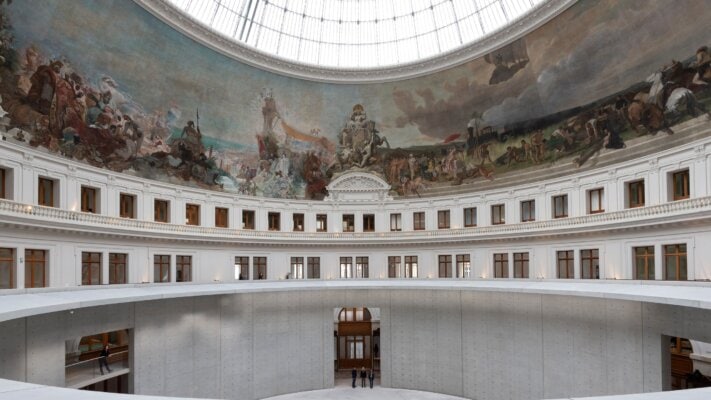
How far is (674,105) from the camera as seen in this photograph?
27828 millimetres

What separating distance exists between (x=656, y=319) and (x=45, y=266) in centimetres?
3232

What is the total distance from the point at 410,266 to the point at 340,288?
9.66 metres

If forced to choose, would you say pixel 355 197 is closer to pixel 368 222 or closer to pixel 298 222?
pixel 368 222

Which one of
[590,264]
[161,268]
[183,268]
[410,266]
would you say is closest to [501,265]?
[590,264]

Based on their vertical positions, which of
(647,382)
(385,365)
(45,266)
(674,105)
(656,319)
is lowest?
(385,365)

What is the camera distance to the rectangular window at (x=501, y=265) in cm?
3775

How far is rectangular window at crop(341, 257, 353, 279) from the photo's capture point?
44.0m

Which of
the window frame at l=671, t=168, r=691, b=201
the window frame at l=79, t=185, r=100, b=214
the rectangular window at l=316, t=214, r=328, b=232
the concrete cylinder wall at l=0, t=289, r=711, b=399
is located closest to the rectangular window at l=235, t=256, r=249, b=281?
the concrete cylinder wall at l=0, t=289, r=711, b=399

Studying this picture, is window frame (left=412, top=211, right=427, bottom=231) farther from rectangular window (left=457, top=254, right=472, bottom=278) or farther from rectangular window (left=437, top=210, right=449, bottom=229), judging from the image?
rectangular window (left=457, top=254, right=472, bottom=278)

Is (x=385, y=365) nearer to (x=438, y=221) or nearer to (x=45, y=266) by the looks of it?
(x=438, y=221)

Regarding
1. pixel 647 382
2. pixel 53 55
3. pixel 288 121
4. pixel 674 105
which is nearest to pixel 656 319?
pixel 647 382

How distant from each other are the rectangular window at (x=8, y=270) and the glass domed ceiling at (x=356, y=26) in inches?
916

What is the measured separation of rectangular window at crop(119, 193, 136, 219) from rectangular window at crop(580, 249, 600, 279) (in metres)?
30.9

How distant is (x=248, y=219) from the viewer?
138 ft
